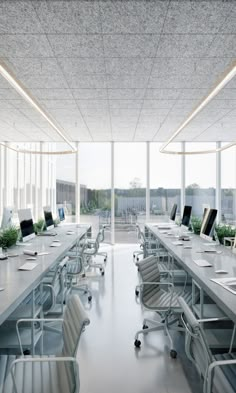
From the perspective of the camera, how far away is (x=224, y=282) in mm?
2631

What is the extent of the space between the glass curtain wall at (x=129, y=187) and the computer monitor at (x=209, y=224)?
5315mm

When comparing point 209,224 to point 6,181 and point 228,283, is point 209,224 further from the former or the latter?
point 6,181

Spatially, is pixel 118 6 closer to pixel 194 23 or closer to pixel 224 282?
pixel 194 23

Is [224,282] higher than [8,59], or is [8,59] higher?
[8,59]

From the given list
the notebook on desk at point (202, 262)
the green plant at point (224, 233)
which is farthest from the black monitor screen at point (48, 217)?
the notebook on desk at point (202, 262)

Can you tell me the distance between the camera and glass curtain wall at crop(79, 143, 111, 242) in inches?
390

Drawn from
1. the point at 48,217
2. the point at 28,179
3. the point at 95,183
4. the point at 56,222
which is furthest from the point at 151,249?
the point at 28,179

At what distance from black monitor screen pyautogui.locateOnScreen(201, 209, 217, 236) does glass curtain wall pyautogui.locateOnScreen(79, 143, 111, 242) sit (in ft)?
17.5

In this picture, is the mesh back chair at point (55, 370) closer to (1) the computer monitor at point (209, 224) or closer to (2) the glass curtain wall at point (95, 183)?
(1) the computer monitor at point (209, 224)

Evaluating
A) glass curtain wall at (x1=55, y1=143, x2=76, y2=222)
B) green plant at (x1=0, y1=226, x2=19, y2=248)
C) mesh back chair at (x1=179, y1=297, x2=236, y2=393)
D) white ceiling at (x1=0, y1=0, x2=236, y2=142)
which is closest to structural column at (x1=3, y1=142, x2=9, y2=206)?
glass curtain wall at (x1=55, y1=143, x2=76, y2=222)

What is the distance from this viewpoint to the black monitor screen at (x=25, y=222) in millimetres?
4492

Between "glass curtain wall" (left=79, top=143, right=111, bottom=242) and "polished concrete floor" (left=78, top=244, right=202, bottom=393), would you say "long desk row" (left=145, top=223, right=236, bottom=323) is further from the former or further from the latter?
"glass curtain wall" (left=79, top=143, right=111, bottom=242)

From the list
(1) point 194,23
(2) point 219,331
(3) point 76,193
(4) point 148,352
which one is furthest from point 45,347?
(3) point 76,193

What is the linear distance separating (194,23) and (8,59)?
2298mm
